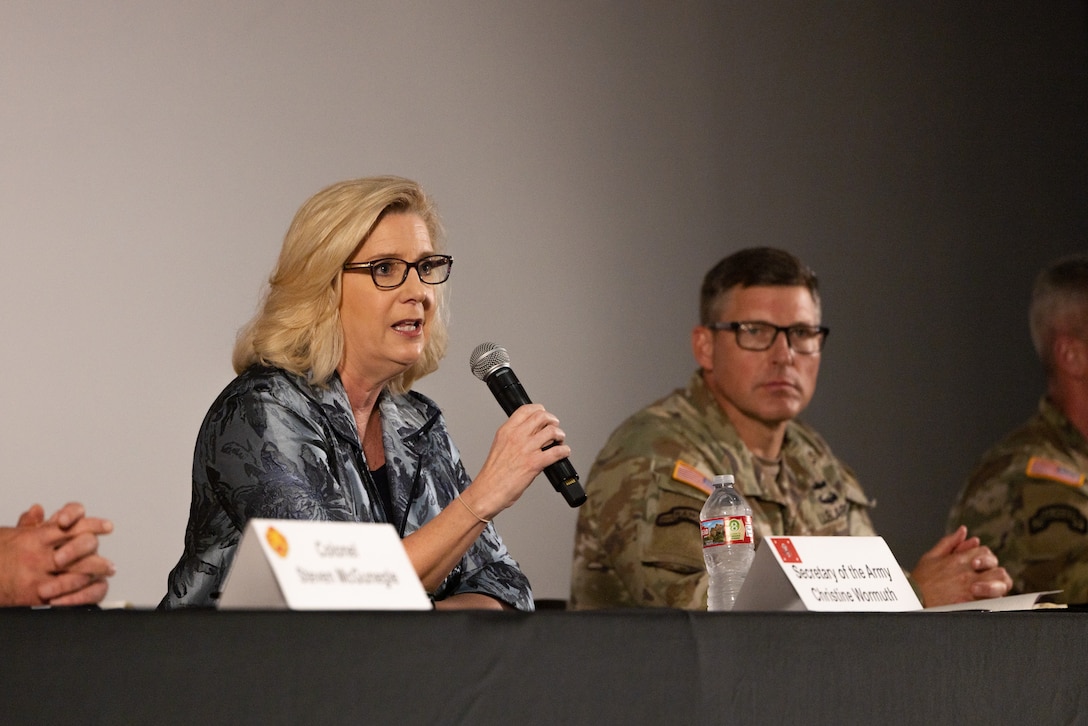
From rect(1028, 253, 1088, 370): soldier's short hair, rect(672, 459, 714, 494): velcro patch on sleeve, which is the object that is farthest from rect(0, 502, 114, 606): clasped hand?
rect(1028, 253, 1088, 370): soldier's short hair

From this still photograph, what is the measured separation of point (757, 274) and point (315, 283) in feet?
4.07

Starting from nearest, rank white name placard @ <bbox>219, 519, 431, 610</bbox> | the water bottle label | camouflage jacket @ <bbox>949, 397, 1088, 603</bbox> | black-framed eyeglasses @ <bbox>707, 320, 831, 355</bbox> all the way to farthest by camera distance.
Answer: white name placard @ <bbox>219, 519, 431, 610</bbox>, the water bottle label, black-framed eyeglasses @ <bbox>707, 320, 831, 355</bbox>, camouflage jacket @ <bbox>949, 397, 1088, 603</bbox>

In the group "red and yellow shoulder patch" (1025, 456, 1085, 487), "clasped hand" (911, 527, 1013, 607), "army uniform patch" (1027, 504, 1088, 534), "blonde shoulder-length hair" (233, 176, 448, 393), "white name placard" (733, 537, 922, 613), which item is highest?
"blonde shoulder-length hair" (233, 176, 448, 393)

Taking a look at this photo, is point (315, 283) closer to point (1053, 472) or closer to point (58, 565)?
point (58, 565)

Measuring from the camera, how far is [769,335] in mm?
2955

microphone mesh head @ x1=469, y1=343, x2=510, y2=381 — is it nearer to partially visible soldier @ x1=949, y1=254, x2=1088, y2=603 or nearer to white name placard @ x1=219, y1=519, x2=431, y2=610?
white name placard @ x1=219, y1=519, x2=431, y2=610

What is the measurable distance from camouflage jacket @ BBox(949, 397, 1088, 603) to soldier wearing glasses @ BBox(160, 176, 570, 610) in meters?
1.54

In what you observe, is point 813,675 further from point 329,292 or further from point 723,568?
point 329,292

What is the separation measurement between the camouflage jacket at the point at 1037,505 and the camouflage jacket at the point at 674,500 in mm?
362

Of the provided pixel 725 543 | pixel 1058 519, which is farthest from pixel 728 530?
pixel 1058 519

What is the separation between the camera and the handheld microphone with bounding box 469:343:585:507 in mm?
1746

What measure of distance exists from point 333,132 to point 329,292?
1.43m

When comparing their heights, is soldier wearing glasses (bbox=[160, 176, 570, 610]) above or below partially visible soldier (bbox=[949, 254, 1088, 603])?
above

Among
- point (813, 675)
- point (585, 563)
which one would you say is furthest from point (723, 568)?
point (813, 675)
